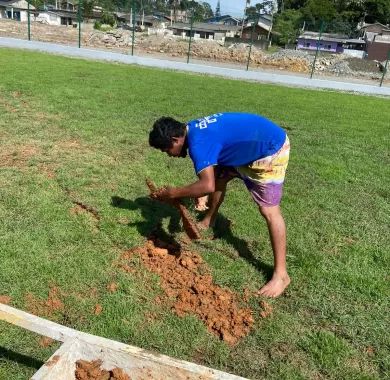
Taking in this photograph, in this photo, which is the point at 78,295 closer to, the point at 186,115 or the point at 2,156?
the point at 2,156

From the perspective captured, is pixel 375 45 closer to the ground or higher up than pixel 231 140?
closer to the ground

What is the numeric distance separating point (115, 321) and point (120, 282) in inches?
18.9

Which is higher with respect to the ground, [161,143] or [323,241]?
[161,143]

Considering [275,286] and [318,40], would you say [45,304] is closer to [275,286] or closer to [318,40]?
[275,286]

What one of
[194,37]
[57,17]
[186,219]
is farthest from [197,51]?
[186,219]

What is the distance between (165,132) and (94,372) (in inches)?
65.1

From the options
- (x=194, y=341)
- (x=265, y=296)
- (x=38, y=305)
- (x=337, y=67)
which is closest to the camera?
(x=194, y=341)

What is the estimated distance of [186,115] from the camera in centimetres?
976

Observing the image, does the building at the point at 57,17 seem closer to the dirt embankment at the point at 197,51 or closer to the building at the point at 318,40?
the dirt embankment at the point at 197,51

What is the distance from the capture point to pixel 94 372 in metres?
2.52

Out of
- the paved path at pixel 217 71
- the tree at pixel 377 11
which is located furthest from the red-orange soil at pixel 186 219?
the tree at pixel 377 11

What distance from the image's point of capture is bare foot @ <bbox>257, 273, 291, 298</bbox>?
3621 mm

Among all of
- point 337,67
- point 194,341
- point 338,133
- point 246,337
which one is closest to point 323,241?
point 246,337

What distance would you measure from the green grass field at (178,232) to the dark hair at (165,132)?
3.83ft
